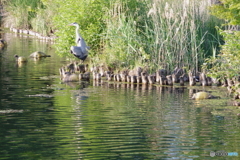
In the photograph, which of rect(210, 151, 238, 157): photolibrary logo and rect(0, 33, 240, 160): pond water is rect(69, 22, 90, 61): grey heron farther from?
rect(210, 151, 238, 157): photolibrary logo

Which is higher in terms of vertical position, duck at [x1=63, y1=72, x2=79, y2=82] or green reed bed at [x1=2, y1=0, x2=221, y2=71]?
green reed bed at [x1=2, y1=0, x2=221, y2=71]

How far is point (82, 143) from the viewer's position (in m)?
10.6

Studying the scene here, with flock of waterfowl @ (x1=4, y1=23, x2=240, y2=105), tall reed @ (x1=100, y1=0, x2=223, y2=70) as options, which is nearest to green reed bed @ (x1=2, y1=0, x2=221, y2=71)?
tall reed @ (x1=100, y1=0, x2=223, y2=70)

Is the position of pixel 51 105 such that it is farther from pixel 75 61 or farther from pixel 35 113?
pixel 75 61

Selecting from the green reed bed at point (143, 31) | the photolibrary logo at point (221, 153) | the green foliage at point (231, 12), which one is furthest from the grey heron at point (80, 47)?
the photolibrary logo at point (221, 153)

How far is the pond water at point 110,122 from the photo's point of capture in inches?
396

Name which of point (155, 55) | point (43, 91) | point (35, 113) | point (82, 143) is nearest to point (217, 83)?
point (155, 55)

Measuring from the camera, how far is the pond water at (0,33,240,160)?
10.1 metres

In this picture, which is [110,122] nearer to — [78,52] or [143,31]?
[78,52]

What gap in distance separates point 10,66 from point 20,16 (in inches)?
966

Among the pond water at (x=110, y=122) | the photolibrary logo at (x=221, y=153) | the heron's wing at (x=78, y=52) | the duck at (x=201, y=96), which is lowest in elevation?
the photolibrary logo at (x=221, y=153)

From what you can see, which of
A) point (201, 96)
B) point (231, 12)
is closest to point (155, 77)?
point (201, 96)

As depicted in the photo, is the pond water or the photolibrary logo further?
the pond water

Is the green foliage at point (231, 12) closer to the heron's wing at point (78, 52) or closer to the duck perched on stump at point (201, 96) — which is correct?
→ the duck perched on stump at point (201, 96)
